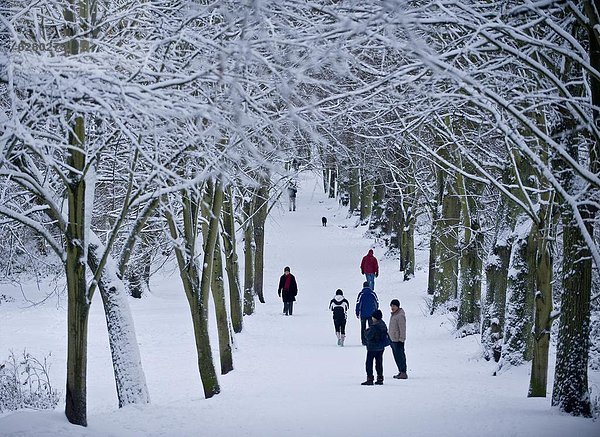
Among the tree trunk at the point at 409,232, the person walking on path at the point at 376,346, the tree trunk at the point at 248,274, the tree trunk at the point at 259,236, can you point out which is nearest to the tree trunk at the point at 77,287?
the person walking on path at the point at 376,346

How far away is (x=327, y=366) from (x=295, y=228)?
39.1 meters

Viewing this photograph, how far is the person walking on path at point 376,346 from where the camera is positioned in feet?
43.6

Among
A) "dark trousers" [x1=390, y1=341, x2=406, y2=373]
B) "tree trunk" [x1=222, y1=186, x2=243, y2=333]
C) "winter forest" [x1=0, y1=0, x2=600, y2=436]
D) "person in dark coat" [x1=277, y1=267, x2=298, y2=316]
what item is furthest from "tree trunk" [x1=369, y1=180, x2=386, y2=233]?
"dark trousers" [x1=390, y1=341, x2=406, y2=373]

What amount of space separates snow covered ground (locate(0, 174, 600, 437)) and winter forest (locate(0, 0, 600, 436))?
0.10 m

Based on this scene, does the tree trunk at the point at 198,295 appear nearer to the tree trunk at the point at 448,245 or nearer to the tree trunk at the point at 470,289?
the tree trunk at the point at 470,289

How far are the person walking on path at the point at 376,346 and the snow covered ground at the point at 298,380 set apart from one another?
0.39 meters

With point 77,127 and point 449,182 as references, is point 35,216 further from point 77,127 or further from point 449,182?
point 449,182

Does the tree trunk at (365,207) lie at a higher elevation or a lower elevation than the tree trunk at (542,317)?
higher

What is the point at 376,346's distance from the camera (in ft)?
44.3

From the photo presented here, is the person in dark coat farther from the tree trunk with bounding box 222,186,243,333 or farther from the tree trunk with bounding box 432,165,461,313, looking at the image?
the tree trunk with bounding box 432,165,461,313

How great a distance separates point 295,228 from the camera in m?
55.0

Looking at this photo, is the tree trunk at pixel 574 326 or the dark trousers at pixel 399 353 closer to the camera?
the tree trunk at pixel 574 326

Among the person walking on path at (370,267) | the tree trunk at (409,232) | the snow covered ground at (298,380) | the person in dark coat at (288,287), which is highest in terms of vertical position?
the tree trunk at (409,232)

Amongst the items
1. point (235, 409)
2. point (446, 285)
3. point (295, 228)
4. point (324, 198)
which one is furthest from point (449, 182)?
point (324, 198)
